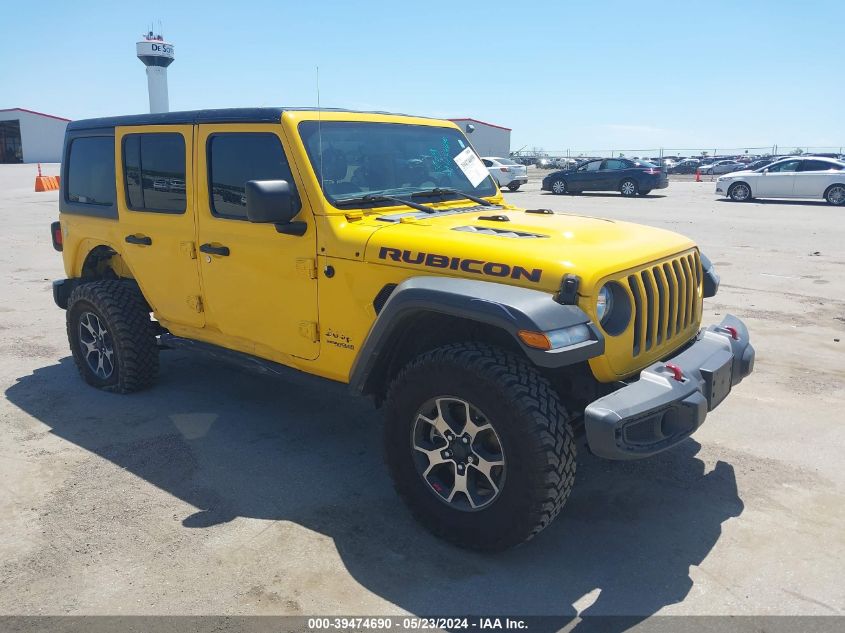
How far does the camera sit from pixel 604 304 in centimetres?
316

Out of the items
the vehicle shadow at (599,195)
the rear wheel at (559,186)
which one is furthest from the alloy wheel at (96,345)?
the rear wheel at (559,186)

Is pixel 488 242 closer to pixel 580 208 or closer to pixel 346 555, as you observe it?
pixel 346 555

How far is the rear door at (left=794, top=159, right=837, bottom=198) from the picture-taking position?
2053 centimetres

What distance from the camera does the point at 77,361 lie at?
5555 mm

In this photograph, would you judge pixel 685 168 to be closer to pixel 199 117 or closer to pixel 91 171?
pixel 91 171

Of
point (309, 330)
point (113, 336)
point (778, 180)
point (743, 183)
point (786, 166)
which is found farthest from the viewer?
point (743, 183)

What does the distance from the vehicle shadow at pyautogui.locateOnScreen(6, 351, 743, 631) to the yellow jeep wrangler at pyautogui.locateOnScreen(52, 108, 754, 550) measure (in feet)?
0.70

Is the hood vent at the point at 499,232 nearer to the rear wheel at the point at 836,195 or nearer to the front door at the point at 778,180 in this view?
the rear wheel at the point at 836,195

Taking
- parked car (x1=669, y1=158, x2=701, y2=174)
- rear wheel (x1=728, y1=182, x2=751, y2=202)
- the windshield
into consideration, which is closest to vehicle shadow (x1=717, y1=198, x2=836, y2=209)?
rear wheel (x1=728, y1=182, x2=751, y2=202)

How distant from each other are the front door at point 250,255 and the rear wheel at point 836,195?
20737mm

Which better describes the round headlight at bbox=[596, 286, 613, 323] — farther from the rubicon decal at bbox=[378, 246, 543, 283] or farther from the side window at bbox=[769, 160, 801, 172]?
the side window at bbox=[769, 160, 801, 172]

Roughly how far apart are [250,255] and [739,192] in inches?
845

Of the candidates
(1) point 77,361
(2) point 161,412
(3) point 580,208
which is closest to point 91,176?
(1) point 77,361

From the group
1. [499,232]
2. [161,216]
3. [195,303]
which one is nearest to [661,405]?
[499,232]
